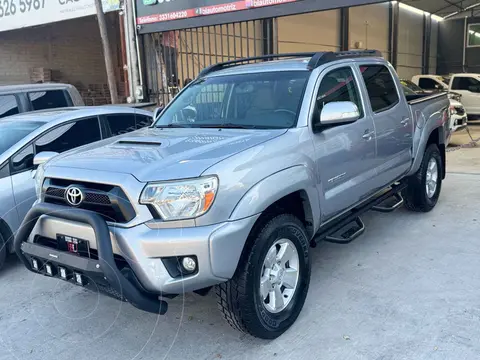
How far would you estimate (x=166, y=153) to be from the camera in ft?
10.0

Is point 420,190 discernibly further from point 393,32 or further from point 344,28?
point 393,32

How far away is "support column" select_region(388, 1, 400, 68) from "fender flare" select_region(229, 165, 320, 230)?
72.0ft

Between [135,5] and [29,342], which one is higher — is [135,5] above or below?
above

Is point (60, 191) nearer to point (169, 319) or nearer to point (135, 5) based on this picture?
point (169, 319)

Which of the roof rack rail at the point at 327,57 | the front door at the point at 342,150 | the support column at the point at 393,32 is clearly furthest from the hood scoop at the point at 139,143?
the support column at the point at 393,32

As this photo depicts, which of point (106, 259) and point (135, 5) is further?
point (135, 5)

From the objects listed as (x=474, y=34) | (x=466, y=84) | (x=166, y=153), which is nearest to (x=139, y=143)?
(x=166, y=153)

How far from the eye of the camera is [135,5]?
9.90m

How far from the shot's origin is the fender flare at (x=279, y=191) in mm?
2829

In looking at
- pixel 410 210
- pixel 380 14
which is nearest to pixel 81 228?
pixel 410 210

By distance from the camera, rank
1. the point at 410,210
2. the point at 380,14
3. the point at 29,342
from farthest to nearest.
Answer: the point at 380,14 < the point at 410,210 < the point at 29,342

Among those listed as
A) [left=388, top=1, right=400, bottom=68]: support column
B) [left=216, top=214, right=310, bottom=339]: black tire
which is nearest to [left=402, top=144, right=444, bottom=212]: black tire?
[left=216, top=214, right=310, bottom=339]: black tire

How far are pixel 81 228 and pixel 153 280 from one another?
22.5 inches

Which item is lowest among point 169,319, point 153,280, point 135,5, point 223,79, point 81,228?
point 169,319
